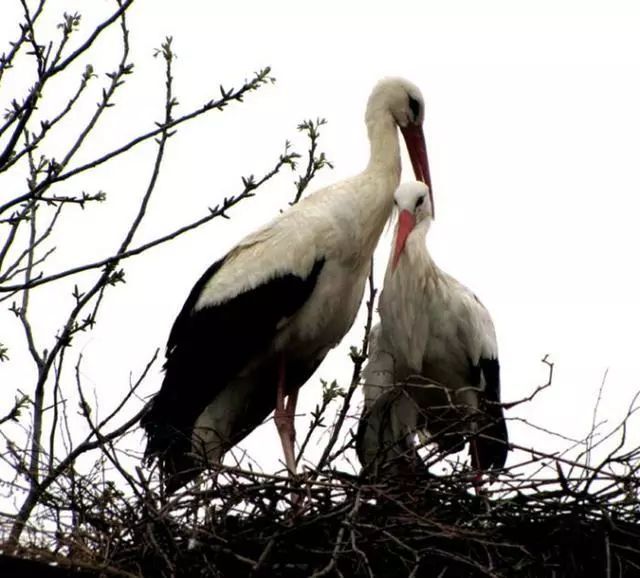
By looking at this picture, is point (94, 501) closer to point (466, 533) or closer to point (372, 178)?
point (466, 533)

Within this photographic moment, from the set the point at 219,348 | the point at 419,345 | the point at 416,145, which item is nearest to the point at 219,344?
the point at 219,348

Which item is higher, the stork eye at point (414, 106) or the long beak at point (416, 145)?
the stork eye at point (414, 106)

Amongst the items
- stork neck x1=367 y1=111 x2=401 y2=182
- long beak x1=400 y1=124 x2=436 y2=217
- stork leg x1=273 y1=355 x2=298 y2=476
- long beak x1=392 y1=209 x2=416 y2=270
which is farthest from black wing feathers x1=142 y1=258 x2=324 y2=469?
long beak x1=400 y1=124 x2=436 y2=217

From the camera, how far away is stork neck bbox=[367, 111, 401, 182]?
20.0ft

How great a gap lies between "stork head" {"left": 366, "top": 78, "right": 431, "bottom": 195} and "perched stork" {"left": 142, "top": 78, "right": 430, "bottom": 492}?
0.36m

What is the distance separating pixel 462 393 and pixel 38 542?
2057 mm

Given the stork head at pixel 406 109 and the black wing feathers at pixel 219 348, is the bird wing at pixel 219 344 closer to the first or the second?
the black wing feathers at pixel 219 348

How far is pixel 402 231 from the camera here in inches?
232

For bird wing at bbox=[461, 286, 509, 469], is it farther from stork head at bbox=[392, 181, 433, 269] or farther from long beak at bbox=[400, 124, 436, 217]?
long beak at bbox=[400, 124, 436, 217]

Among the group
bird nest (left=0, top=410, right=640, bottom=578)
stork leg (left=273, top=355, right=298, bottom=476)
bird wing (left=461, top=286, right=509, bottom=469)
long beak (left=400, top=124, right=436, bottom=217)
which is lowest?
bird nest (left=0, top=410, right=640, bottom=578)

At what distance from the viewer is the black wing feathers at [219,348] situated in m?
5.73

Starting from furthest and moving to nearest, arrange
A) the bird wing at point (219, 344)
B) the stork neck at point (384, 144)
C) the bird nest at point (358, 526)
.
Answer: the stork neck at point (384, 144) → the bird wing at point (219, 344) → the bird nest at point (358, 526)

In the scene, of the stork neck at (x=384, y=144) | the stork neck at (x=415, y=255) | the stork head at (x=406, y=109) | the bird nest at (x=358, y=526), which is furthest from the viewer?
the stork head at (x=406, y=109)

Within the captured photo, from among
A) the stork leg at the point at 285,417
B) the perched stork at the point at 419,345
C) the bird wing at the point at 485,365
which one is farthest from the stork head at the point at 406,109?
the stork leg at the point at 285,417
